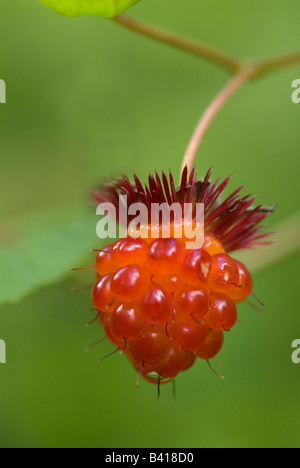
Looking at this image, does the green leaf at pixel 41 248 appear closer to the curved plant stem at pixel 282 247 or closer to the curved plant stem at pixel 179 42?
the curved plant stem at pixel 282 247

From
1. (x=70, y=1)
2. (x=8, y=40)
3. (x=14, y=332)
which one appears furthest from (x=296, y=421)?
(x=8, y=40)

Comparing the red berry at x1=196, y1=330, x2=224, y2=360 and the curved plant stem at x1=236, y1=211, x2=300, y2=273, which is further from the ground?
the curved plant stem at x1=236, y1=211, x2=300, y2=273

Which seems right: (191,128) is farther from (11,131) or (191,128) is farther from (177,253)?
(177,253)

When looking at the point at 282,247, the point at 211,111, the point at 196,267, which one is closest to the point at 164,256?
the point at 196,267

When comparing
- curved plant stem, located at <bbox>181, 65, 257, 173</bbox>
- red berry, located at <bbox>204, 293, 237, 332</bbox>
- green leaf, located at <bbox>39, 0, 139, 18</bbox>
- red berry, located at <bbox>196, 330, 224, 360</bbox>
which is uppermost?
green leaf, located at <bbox>39, 0, 139, 18</bbox>

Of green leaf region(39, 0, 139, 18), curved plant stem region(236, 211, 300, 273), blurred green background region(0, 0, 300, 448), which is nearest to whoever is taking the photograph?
green leaf region(39, 0, 139, 18)

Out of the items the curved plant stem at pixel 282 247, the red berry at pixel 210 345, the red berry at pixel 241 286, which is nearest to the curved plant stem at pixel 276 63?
the curved plant stem at pixel 282 247

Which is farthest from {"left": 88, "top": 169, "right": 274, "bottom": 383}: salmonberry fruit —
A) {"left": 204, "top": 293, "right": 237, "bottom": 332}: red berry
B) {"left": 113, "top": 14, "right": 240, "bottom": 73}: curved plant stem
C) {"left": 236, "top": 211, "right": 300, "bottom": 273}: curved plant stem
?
{"left": 236, "top": 211, "right": 300, "bottom": 273}: curved plant stem

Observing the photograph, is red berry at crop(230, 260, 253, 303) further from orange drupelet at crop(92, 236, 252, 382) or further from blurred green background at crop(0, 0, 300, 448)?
blurred green background at crop(0, 0, 300, 448)
